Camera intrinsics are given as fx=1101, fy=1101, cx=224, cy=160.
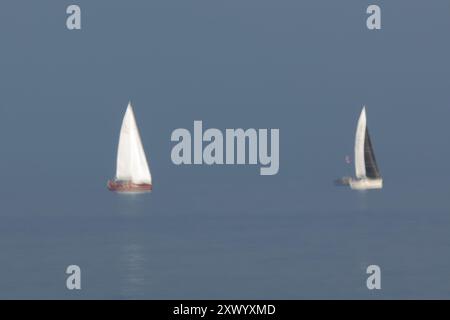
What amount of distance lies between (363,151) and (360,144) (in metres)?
0.92

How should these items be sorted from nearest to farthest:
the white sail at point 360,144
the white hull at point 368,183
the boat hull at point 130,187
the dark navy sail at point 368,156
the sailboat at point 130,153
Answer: the sailboat at point 130,153 < the boat hull at point 130,187 < the white sail at point 360,144 < the dark navy sail at point 368,156 < the white hull at point 368,183

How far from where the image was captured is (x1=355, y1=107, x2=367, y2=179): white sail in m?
108

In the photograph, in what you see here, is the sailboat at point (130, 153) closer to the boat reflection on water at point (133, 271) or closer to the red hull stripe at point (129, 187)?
the red hull stripe at point (129, 187)

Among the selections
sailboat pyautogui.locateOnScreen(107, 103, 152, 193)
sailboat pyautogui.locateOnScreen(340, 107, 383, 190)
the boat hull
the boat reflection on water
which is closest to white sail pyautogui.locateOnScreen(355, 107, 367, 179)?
sailboat pyautogui.locateOnScreen(340, 107, 383, 190)

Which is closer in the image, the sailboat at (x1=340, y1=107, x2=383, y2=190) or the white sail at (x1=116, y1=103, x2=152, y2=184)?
the white sail at (x1=116, y1=103, x2=152, y2=184)

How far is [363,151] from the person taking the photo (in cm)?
10888

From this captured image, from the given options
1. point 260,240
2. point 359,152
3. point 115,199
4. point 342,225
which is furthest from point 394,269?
point 115,199

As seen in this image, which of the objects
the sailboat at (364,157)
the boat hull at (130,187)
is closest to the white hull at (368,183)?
the sailboat at (364,157)

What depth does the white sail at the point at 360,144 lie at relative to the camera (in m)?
108

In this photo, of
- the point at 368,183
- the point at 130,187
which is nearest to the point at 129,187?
the point at 130,187

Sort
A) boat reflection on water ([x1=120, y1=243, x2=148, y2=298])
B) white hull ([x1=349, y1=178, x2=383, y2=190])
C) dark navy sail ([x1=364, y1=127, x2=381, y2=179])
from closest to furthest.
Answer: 1. boat reflection on water ([x1=120, y1=243, x2=148, y2=298])
2. dark navy sail ([x1=364, y1=127, x2=381, y2=179])
3. white hull ([x1=349, y1=178, x2=383, y2=190])

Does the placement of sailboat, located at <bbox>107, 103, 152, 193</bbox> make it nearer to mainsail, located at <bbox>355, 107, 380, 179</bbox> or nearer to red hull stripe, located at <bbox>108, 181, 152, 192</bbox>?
red hull stripe, located at <bbox>108, 181, 152, 192</bbox>
